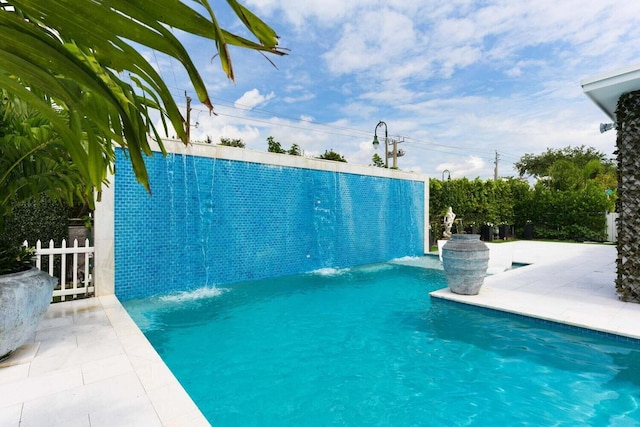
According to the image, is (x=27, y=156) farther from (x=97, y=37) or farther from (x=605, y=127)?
(x=605, y=127)

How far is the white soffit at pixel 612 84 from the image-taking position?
524 centimetres

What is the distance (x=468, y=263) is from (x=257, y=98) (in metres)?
24.5

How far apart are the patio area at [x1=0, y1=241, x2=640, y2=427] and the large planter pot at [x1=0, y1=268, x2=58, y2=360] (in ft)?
0.94

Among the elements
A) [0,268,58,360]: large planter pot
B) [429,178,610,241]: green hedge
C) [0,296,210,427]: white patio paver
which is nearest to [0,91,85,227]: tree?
[0,268,58,360]: large planter pot

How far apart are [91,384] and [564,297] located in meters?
7.60

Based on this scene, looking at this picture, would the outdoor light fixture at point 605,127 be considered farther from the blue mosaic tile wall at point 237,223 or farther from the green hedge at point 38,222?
the green hedge at point 38,222

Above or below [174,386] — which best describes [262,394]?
below

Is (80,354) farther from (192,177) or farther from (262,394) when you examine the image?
(192,177)

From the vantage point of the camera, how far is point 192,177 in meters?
8.25

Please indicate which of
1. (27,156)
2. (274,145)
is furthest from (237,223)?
(274,145)

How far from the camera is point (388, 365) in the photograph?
402 cm

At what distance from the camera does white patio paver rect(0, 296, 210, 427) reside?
7.84ft

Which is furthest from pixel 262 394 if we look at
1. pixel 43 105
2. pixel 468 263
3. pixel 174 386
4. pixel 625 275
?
pixel 625 275

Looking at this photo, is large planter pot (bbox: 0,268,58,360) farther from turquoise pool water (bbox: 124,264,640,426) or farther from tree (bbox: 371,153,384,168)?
tree (bbox: 371,153,384,168)
